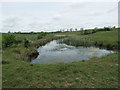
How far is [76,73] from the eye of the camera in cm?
608

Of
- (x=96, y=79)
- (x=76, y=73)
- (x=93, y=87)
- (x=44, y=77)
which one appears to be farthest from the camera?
(x=76, y=73)

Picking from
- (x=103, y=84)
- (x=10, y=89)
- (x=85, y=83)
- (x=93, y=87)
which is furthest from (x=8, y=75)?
(x=103, y=84)

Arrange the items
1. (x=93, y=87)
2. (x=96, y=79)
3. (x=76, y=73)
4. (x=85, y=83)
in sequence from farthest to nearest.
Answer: (x=76, y=73)
(x=96, y=79)
(x=85, y=83)
(x=93, y=87)

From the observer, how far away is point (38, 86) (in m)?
4.75

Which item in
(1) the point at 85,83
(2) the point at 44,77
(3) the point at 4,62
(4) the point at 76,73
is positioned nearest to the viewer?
(1) the point at 85,83

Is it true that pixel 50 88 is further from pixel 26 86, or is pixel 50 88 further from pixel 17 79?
pixel 17 79

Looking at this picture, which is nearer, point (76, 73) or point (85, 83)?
point (85, 83)

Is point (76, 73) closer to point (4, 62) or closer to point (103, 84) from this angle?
point (103, 84)

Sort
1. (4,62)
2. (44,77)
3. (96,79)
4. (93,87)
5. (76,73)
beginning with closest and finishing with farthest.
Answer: (93,87) → (96,79) → (44,77) → (76,73) → (4,62)

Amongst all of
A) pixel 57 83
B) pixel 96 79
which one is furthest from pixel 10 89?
pixel 96 79

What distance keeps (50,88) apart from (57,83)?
0.52 meters

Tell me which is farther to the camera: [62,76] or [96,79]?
[62,76]

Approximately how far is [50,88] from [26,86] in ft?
4.37

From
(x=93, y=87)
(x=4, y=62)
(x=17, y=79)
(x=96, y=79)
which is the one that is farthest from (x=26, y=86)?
(x=4, y=62)
